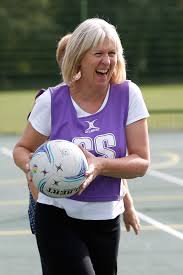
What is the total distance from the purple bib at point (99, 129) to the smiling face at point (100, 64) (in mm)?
124

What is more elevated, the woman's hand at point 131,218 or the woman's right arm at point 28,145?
the woman's right arm at point 28,145

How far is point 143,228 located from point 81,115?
405cm

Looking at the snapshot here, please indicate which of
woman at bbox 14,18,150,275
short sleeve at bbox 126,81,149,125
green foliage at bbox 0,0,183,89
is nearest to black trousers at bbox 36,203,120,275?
woman at bbox 14,18,150,275

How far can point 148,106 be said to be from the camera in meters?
26.5

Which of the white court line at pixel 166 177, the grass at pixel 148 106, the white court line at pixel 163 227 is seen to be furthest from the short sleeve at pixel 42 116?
the grass at pixel 148 106

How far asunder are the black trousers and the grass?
47.2 ft

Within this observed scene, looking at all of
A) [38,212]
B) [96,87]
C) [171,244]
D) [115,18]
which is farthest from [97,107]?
[115,18]

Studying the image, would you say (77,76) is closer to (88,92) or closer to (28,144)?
(88,92)

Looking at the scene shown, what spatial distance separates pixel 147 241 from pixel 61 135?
354cm

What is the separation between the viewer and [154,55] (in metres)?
23.5

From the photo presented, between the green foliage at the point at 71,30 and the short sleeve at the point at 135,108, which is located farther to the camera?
the green foliage at the point at 71,30

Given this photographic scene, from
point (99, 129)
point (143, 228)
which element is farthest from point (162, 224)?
point (99, 129)

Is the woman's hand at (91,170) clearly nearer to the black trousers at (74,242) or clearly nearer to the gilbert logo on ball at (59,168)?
the gilbert logo on ball at (59,168)

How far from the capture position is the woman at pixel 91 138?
14.0 ft
